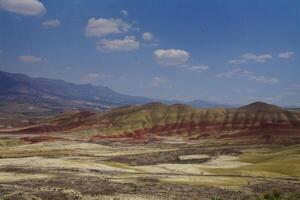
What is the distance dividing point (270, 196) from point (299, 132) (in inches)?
6030

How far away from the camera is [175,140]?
19800 cm

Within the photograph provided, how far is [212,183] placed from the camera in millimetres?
69375

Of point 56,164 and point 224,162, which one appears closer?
point 56,164

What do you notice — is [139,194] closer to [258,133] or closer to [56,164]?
[56,164]

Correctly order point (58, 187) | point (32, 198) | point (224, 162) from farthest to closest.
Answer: point (224, 162), point (58, 187), point (32, 198)

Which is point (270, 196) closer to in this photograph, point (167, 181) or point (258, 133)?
point (167, 181)

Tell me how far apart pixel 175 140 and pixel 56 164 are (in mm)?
108657

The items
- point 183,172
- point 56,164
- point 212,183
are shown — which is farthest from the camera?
point 56,164

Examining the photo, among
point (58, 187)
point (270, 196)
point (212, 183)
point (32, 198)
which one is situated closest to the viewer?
point (32, 198)

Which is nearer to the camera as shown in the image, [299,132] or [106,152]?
[106,152]

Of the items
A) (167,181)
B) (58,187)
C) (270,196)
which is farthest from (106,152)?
(270,196)

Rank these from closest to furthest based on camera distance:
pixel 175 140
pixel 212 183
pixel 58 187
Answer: pixel 58 187 < pixel 212 183 < pixel 175 140

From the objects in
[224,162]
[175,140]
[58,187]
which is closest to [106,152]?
[224,162]

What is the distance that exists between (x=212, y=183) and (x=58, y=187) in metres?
22.5
